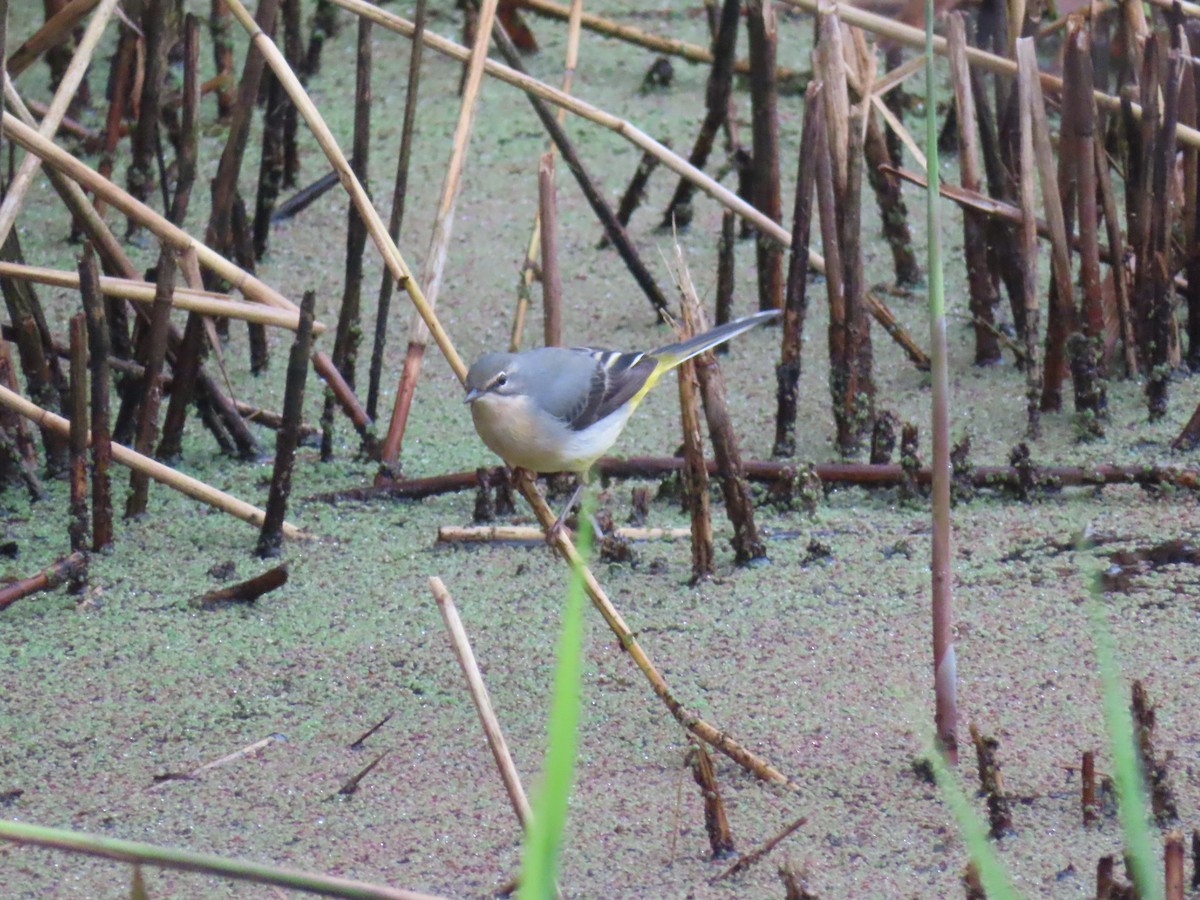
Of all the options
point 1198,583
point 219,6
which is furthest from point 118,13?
point 1198,583

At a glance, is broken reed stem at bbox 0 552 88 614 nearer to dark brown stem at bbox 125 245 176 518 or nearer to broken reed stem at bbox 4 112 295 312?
dark brown stem at bbox 125 245 176 518

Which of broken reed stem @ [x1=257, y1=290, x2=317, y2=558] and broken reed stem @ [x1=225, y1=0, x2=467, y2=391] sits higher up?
broken reed stem @ [x1=225, y1=0, x2=467, y2=391]

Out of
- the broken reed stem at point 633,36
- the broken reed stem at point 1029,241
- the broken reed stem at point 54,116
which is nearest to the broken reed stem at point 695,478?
the broken reed stem at point 1029,241

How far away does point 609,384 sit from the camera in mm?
3252

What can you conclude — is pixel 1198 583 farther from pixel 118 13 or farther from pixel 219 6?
pixel 219 6

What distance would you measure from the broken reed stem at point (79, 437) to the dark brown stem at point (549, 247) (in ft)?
3.39

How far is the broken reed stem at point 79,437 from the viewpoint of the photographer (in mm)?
3018

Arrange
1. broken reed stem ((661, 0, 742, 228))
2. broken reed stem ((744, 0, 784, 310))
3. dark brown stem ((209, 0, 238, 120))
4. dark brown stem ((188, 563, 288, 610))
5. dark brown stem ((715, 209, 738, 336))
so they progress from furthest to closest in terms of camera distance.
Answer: dark brown stem ((209, 0, 238, 120)) < broken reed stem ((661, 0, 742, 228)) < dark brown stem ((715, 209, 738, 336)) < broken reed stem ((744, 0, 784, 310)) < dark brown stem ((188, 563, 288, 610))

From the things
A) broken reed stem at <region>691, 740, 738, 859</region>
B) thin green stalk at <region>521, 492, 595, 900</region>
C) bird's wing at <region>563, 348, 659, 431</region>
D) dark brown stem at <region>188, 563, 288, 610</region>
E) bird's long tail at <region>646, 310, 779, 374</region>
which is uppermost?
bird's long tail at <region>646, 310, 779, 374</region>

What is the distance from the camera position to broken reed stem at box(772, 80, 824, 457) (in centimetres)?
341

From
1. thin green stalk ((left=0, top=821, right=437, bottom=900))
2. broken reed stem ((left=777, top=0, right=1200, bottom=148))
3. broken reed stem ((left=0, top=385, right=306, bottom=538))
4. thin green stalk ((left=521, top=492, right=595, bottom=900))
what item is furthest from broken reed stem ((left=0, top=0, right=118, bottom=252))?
thin green stalk ((left=521, top=492, right=595, bottom=900))

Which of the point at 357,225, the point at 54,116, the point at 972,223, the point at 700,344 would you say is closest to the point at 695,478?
the point at 700,344

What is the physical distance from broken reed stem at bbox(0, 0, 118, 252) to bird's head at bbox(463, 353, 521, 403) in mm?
1037

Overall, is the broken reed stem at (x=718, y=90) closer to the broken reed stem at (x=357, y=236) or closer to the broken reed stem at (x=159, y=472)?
the broken reed stem at (x=357, y=236)
